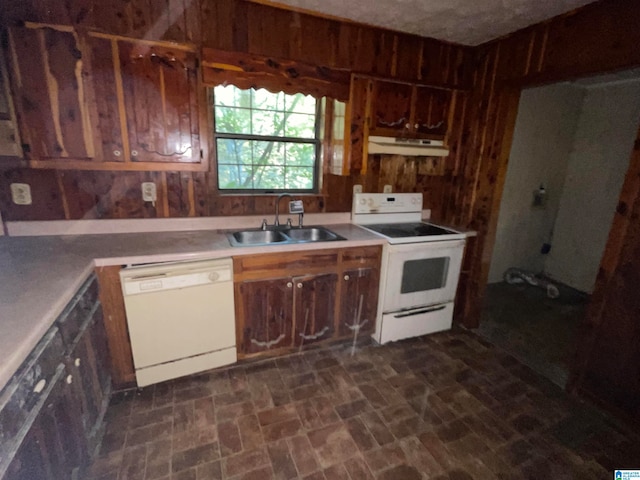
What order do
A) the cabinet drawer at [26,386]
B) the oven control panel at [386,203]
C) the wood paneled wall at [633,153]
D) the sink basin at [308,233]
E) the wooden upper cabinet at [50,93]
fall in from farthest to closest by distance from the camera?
the oven control panel at [386,203]
the sink basin at [308,233]
the wood paneled wall at [633,153]
the wooden upper cabinet at [50,93]
the cabinet drawer at [26,386]

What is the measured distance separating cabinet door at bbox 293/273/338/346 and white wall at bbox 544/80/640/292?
3211 millimetres

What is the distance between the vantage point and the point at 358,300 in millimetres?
2490

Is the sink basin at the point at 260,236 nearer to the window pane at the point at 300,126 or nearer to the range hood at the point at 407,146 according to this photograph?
the window pane at the point at 300,126

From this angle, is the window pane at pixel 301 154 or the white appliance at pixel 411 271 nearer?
the white appliance at pixel 411 271

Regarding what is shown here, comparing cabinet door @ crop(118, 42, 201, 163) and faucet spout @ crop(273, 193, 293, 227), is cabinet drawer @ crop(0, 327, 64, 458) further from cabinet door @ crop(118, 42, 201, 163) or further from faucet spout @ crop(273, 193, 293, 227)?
faucet spout @ crop(273, 193, 293, 227)

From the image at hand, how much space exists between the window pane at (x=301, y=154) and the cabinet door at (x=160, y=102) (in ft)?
2.75

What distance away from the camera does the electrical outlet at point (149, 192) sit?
2.24 metres

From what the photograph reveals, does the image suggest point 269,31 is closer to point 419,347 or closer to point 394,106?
point 394,106

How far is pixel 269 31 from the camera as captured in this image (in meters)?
2.20

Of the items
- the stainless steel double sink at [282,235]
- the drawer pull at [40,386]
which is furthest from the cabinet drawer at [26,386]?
the stainless steel double sink at [282,235]

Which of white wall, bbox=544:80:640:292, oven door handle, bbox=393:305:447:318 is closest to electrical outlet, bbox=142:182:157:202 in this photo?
oven door handle, bbox=393:305:447:318

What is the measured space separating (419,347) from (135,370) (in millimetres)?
2102

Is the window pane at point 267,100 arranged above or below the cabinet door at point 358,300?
above

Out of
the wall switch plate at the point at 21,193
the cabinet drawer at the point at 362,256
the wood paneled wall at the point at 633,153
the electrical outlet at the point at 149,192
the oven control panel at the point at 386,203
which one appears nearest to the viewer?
the wood paneled wall at the point at 633,153
